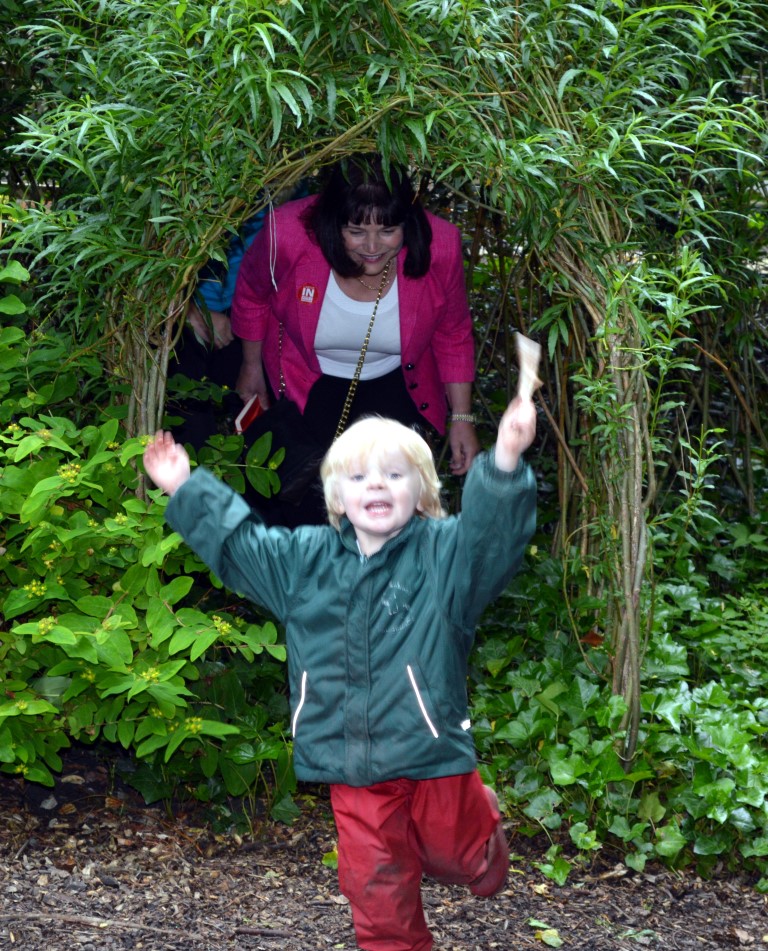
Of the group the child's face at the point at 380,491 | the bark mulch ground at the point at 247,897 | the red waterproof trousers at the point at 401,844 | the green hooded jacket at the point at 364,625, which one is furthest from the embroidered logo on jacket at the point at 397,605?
the bark mulch ground at the point at 247,897

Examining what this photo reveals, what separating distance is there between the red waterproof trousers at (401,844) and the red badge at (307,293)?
1750 mm

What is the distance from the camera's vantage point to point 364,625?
241 centimetres

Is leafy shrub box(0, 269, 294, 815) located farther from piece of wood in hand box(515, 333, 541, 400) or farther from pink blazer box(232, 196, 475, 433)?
piece of wood in hand box(515, 333, 541, 400)

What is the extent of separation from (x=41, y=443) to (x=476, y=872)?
139 cm

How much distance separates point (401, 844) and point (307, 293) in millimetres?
1858

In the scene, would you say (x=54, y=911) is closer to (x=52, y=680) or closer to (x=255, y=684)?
(x=52, y=680)

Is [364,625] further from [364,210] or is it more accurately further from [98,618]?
[364,210]

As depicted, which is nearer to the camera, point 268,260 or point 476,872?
point 476,872

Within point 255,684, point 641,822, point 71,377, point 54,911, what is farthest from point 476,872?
point 71,377

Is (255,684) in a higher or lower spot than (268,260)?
lower

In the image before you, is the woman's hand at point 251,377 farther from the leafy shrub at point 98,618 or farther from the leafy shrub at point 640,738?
the leafy shrub at point 640,738

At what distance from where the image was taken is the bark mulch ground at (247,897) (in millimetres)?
3002

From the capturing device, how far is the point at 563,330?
3168 millimetres

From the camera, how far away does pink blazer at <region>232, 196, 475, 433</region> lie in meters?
3.81
